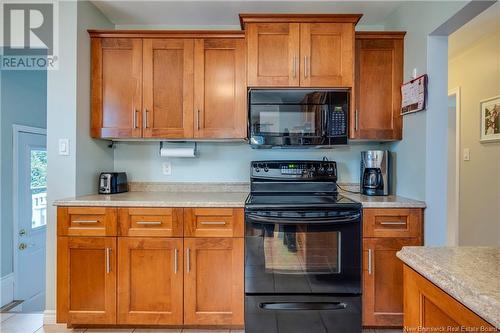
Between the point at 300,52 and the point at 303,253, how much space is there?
145 centimetres

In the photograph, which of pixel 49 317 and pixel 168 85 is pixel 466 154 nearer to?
pixel 168 85

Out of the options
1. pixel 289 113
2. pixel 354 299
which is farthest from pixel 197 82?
pixel 354 299

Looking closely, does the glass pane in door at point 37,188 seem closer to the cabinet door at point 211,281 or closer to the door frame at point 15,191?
the door frame at point 15,191

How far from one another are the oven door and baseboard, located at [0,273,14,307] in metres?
2.42

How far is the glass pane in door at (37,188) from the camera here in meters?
3.09

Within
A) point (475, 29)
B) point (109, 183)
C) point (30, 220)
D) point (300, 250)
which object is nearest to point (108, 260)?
point (109, 183)

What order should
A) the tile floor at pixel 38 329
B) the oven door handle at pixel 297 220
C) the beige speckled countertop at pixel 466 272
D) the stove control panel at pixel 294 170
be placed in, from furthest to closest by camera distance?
1. the stove control panel at pixel 294 170
2. the tile floor at pixel 38 329
3. the oven door handle at pixel 297 220
4. the beige speckled countertop at pixel 466 272

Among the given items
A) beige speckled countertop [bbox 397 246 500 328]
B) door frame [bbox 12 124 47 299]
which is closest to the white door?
door frame [bbox 12 124 47 299]

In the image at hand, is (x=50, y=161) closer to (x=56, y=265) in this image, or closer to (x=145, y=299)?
(x=56, y=265)

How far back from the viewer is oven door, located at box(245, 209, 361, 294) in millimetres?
1867

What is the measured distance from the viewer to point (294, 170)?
2328 mm

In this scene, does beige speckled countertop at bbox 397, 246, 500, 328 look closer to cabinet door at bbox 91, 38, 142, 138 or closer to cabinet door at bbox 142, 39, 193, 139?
cabinet door at bbox 142, 39, 193, 139

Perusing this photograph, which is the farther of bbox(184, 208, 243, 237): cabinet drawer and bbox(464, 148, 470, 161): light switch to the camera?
bbox(464, 148, 470, 161): light switch

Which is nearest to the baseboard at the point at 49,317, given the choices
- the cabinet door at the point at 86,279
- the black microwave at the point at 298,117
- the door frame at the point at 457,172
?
the cabinet door at the point at 86,279
